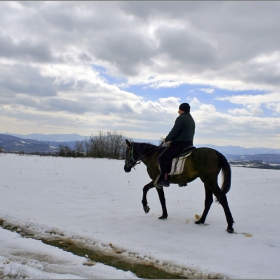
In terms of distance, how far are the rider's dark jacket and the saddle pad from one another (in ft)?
1.74

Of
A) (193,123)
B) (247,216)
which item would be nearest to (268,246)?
(247,216)

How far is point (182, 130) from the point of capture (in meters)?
7.62

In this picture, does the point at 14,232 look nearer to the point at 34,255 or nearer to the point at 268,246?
the point at 34,255

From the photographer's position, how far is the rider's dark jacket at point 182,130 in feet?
24.8

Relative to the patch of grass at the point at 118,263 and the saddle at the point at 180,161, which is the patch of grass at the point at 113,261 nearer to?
the patch of grass at the point at 118,263

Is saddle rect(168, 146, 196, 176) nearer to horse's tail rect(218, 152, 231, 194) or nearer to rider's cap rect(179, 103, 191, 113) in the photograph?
horse's tail rect(218, 152, 231, 194)

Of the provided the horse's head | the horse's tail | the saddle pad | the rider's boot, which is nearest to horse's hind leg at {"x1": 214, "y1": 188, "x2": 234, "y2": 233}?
the horse's tail

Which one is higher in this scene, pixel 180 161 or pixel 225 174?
pixel 180 161

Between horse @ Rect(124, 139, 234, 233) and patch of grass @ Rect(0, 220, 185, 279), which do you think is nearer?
patch of grass @ Rect(0, 220, 185, 279)

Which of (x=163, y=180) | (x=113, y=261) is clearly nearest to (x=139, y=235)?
(x=113, y=261)

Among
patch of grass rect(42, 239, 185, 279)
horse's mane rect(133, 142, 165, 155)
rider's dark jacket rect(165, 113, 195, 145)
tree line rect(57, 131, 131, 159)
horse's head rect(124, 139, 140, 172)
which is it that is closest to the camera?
patch of grass rect(42, 239, 185, 279)

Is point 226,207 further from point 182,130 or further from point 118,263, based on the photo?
point 118,263

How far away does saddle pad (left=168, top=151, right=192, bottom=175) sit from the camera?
294 inches

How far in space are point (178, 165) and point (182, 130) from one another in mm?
972
